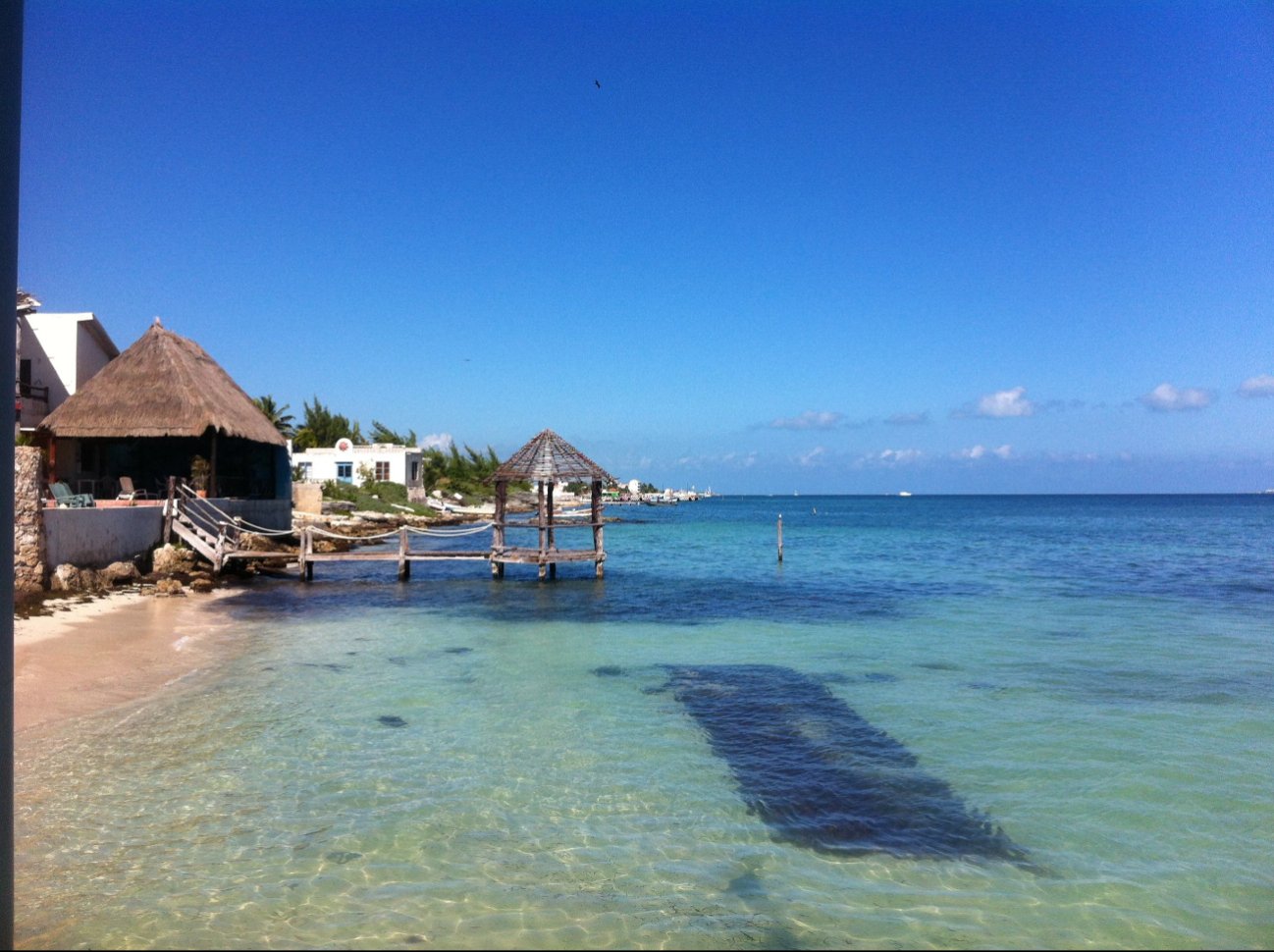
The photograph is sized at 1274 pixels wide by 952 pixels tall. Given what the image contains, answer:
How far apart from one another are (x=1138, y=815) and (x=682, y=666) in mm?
6833

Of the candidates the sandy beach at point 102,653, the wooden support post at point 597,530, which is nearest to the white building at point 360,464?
the wooden support post at point 597,530

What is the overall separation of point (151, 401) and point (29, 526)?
952 centimetres

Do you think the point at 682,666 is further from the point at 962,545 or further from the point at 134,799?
the point at 962,545

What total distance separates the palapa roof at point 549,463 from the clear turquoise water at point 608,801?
837 cm

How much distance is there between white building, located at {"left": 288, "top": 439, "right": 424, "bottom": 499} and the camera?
50906 mm

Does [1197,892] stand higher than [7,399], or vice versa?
[7,399]

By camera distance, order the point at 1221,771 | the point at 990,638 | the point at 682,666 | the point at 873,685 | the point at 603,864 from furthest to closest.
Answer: the point at 990,638
the point at 682,666
the point at 873,685
the point at 1221,771
the point at 603,864

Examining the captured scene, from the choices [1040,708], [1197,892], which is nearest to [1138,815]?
[1197,892]

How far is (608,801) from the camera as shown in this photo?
6.90 metres

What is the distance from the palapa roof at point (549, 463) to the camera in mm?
23531

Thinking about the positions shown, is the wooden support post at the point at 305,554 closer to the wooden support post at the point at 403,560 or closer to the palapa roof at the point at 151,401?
the wooden support post at the point at 403,560

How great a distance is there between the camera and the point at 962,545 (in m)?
42.8

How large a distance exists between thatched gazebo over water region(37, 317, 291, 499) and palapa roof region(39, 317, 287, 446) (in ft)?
0.09

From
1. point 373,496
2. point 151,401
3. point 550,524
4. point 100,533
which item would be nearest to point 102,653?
point 100,533
